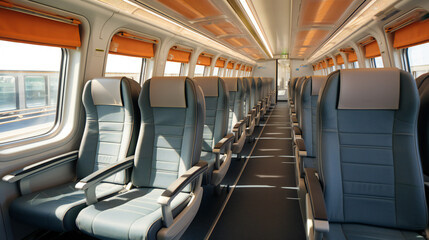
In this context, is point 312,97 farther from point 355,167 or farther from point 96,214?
point 96,214

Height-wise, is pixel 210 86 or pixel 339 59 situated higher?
pixel 339 59

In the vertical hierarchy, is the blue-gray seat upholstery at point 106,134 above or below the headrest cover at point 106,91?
below

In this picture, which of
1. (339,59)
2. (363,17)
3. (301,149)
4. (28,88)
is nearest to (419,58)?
(363,17)

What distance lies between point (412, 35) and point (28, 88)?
6116 millimetres

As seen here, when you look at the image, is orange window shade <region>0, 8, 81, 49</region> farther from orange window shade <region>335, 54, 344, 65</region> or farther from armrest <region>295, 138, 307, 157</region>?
orange window shade <region>335, 54, 344, 65</region>

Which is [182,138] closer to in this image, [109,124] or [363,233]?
[109,124]

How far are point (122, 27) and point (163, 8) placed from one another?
719 mm

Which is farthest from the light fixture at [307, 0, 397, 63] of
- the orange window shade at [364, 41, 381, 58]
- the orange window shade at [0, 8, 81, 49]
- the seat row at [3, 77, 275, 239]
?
the orange window shade at [0, 8, 81, 49]

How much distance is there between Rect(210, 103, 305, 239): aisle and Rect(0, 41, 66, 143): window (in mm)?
2724

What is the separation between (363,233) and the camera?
61.8 inches

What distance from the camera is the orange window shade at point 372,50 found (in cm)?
554

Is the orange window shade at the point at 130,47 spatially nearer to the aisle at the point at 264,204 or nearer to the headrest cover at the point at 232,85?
the headrest cover at the point at 232,85

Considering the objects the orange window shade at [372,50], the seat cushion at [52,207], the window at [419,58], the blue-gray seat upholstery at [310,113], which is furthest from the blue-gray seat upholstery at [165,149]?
the orange window shade at [372,50]

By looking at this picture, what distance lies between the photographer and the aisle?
2.47 metres
